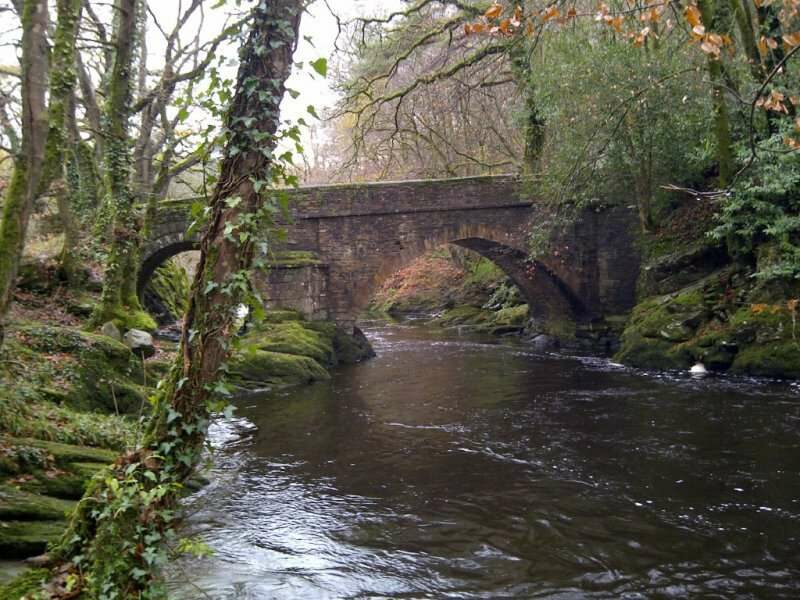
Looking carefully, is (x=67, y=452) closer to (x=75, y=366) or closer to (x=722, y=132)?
(x=75, y=366)

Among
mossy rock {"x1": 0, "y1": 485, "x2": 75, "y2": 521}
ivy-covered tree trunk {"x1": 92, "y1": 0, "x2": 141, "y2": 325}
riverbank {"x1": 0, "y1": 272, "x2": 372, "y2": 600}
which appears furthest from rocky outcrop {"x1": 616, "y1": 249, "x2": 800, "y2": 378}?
mossy rock {"x1": 0, "y1": 485, "x2": 75, "y2": 521}

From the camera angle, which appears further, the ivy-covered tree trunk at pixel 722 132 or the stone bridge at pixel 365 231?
the stone bridge at pixel 365 231

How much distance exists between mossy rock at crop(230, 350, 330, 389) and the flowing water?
143 cm

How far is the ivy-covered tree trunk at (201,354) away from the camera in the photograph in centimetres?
317

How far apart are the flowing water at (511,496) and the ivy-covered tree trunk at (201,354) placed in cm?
159

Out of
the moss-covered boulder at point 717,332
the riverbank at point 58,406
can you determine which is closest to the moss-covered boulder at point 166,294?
the riverbank at point 58,406

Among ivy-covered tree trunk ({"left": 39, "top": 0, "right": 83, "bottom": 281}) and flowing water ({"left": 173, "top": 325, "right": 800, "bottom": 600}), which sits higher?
ivy-covered tree trunk ({"left": 39, "top": 0, "right": 83, "bottom": 281})

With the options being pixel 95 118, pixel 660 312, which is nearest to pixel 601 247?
pixel 660 312

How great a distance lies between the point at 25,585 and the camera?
10.8ft

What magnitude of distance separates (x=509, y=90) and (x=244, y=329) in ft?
63.6

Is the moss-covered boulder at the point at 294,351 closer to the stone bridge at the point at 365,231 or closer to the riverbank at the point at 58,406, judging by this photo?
the riverbank at the point at 58,406

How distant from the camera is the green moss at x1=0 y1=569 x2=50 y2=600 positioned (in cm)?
323

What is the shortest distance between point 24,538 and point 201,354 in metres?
2.10

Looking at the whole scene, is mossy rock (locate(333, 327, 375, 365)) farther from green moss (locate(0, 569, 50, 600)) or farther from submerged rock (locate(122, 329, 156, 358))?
green moss (locate(0, 569, 50, 600))
